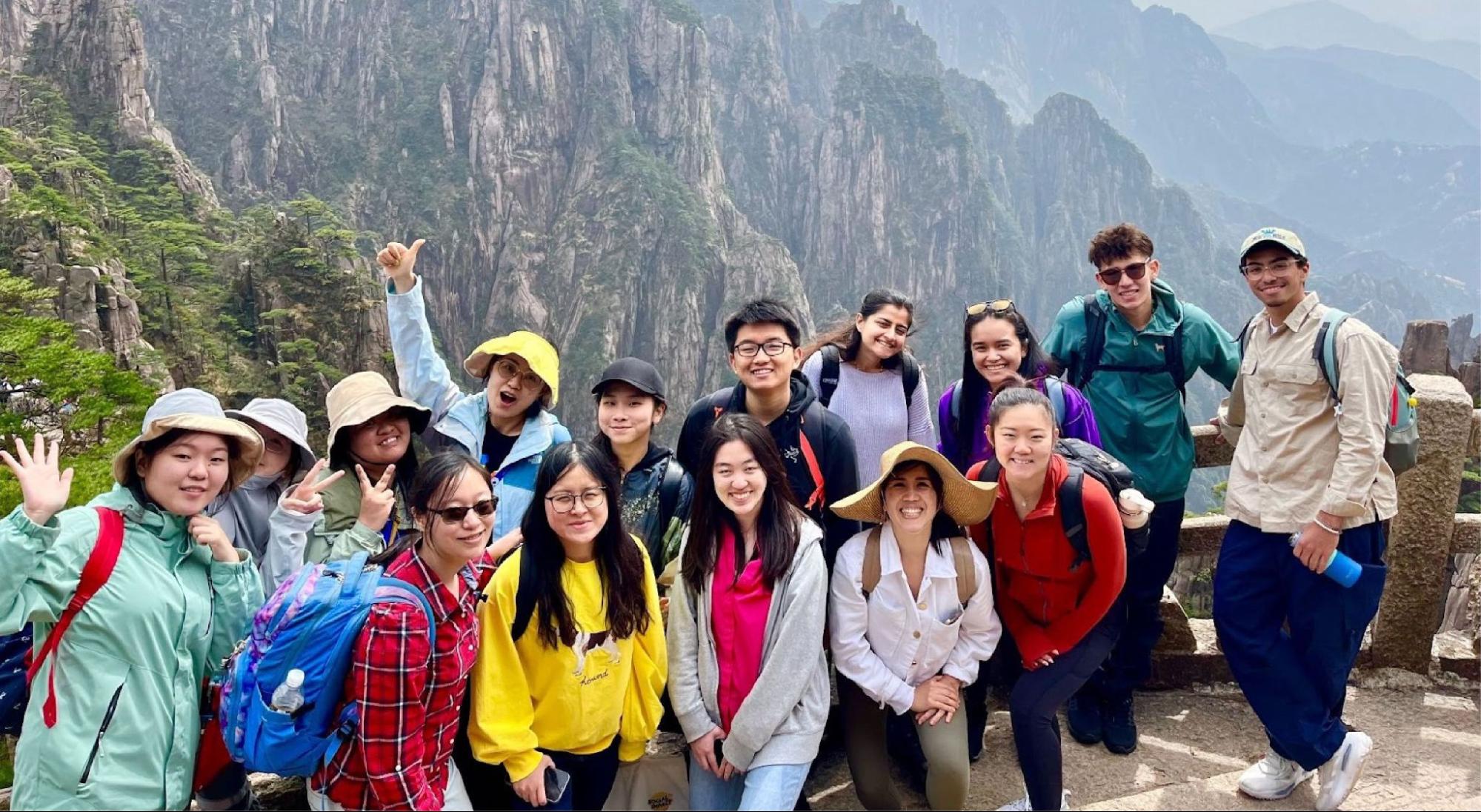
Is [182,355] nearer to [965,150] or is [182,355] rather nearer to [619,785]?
[619,785]

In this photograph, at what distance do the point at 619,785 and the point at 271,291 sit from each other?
2911 centimetres

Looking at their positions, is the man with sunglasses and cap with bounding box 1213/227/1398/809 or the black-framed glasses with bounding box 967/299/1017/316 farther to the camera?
the black-framed glasses with bounding box 967/299/1017/316

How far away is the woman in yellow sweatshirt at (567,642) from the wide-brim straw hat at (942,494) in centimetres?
82

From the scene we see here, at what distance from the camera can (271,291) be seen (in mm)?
27141

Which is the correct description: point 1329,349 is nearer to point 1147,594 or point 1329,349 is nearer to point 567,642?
point 1147,594

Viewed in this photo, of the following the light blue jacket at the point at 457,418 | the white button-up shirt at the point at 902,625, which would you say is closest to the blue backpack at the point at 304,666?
the light blue jacket at the point at 457,418

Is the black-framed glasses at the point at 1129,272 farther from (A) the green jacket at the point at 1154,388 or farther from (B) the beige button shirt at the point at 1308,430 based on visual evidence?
(B) the beige button shirt at the point at 1308,430

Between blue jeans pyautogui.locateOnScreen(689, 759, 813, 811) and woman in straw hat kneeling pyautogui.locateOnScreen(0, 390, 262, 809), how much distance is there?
5.20ft

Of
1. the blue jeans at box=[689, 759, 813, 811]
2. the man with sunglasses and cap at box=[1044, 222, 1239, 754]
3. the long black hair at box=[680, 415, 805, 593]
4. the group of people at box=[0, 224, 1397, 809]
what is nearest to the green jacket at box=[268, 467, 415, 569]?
the group of people at box=[0, 224, 1397, 809]

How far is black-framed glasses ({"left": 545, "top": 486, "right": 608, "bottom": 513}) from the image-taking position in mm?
2613

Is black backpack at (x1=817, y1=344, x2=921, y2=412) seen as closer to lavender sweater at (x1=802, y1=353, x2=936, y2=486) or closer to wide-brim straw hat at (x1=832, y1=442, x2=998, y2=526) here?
lavender sweater at (x1=802, y1=353, x2=936, y2=486)

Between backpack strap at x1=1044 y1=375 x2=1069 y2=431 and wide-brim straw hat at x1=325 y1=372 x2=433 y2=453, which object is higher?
backpack strap at x1=1044 y1=375 x2=1069 y2=431

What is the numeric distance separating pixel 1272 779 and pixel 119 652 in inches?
154

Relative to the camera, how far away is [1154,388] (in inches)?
150
